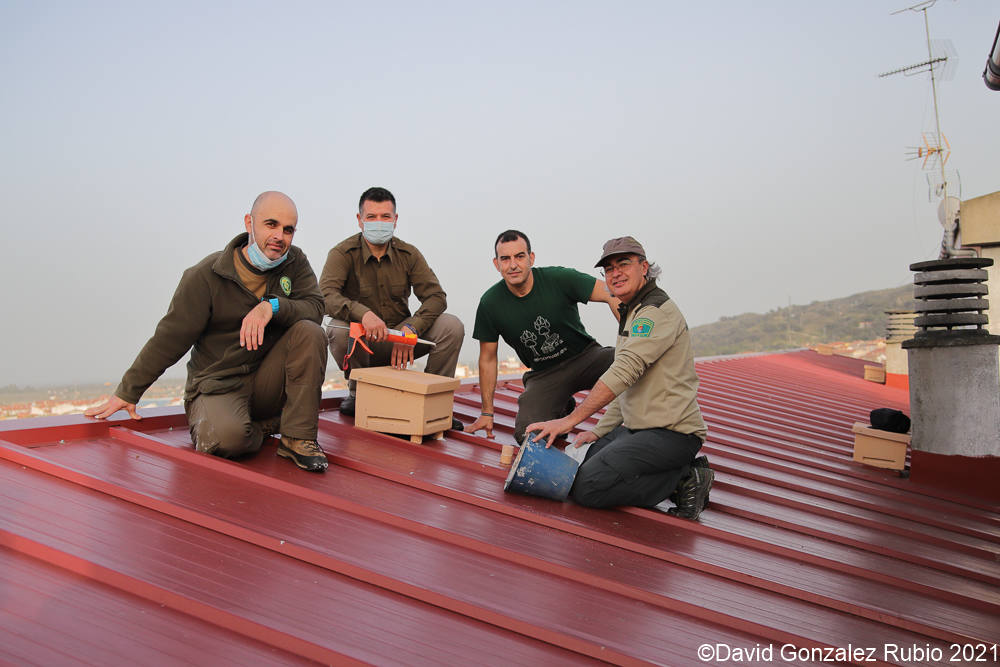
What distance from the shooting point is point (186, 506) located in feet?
8.44

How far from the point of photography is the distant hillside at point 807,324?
216 ft

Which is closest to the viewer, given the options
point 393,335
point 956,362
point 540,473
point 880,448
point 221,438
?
point 221,438

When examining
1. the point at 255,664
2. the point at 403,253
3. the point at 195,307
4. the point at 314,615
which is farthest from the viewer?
the point at 403,253

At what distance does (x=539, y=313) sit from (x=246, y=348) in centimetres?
210

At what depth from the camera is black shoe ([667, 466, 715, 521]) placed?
3.48m

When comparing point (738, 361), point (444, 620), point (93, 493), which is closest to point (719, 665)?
point (444, 620)

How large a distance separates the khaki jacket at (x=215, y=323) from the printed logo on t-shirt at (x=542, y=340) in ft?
5.44

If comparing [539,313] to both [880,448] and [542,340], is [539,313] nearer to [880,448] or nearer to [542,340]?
[542,340]

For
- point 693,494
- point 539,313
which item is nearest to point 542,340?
point 539,313

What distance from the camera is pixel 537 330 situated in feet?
15.9

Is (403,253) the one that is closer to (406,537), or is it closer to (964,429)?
(406,537)

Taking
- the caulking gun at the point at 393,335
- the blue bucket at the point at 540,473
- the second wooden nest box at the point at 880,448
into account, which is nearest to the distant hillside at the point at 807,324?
the second wooden nest box at the point at 880,448

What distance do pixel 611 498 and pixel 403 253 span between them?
2.59 meters

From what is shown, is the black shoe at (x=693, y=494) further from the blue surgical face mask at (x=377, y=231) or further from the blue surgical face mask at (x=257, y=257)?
the blue surgical face mask at (x=377, y=231)
